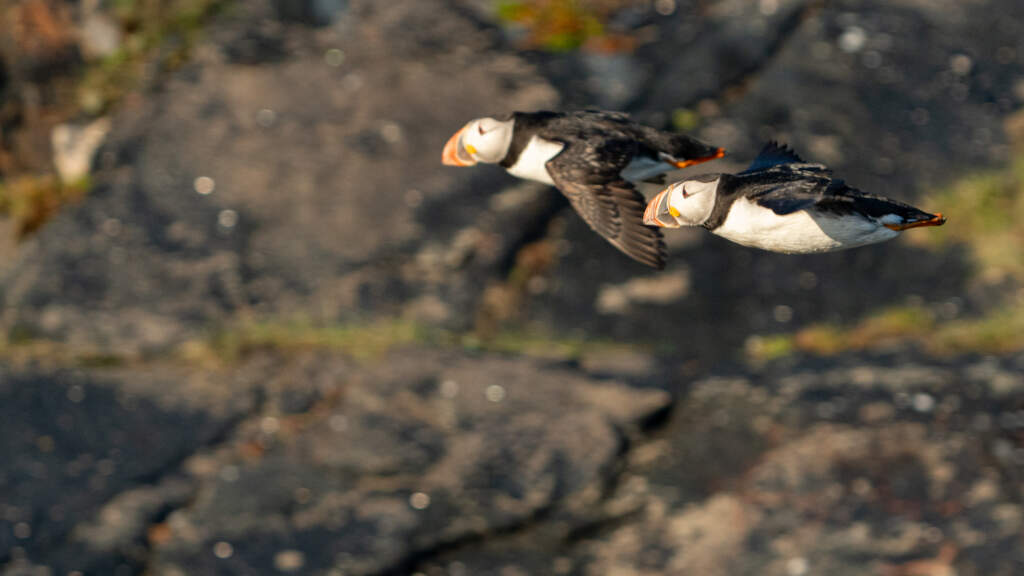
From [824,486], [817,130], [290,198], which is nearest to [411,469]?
[290,198]

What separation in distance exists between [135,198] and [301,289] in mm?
1508

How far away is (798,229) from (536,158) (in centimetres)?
109

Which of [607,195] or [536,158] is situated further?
[536,158]

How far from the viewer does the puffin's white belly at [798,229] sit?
2951 millimetres

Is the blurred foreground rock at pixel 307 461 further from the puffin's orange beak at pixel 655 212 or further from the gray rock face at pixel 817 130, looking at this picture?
the puffin's orange beak at pixel 655 212

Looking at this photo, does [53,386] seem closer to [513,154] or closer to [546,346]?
[546,346]

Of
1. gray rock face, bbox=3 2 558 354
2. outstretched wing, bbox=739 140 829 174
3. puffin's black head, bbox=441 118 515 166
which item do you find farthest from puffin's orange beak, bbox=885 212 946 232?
gray rock face, bbox=3 2 558 354

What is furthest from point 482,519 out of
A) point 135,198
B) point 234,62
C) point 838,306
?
point 234,62

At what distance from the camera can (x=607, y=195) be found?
358cm

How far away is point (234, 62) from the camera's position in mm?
9711

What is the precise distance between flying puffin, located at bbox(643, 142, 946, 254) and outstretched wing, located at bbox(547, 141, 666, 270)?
10.4 inches

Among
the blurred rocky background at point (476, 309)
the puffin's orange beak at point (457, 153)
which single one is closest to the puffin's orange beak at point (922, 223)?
the puffin's orange beak at point (457, 153)

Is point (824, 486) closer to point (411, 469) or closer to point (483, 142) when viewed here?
point (411, 469)

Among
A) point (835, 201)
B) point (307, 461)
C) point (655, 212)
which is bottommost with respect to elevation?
point (307, 461)
